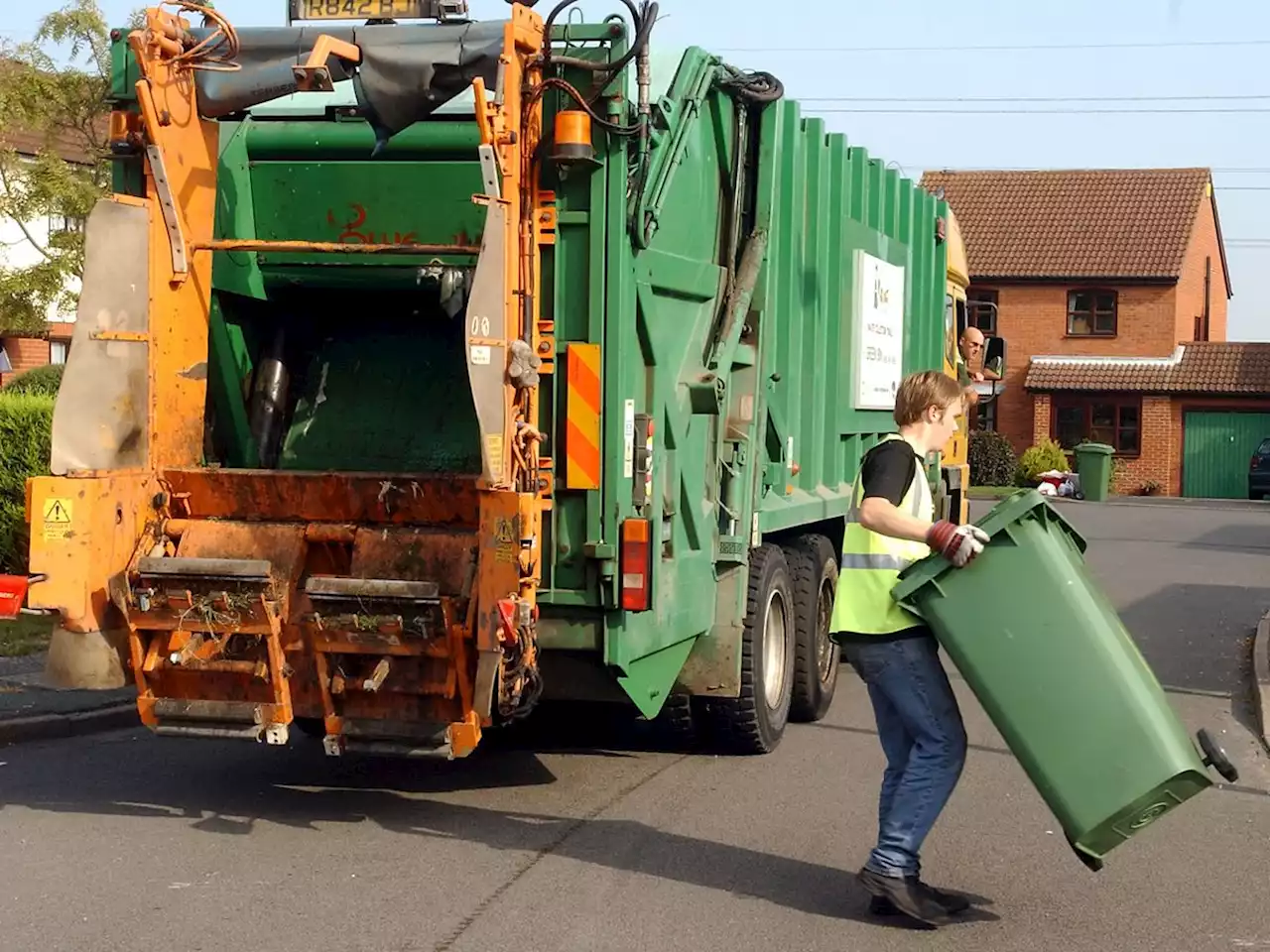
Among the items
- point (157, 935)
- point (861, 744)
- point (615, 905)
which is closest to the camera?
point (157, 935)

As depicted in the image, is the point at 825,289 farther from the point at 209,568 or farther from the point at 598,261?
the point at 209,568

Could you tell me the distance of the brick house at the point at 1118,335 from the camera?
40.2m

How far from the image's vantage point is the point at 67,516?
6.19 m

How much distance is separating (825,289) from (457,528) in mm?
3222

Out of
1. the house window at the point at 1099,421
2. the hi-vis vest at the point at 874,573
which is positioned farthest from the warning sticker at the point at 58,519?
the house window at the point at 1099,421

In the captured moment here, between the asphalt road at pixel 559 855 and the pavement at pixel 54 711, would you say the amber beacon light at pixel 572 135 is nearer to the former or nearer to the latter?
the asphalt road at pixel 559 855

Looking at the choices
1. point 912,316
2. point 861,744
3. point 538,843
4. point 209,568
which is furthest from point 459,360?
point 912,316

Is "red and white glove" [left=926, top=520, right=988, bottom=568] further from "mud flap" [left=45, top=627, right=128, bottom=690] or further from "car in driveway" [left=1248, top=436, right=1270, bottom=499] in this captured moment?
"car in driveway" [left=1248, top=436, right=1270, bottom=499]

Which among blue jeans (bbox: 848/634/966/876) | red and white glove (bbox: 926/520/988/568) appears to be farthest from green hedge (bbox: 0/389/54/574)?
red and white glove (bbox: 926/520/988/568)

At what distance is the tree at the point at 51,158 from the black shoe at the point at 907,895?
16.4 m

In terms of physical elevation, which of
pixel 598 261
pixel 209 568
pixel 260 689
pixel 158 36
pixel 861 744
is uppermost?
pixel 158 36

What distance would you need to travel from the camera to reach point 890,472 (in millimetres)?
5375

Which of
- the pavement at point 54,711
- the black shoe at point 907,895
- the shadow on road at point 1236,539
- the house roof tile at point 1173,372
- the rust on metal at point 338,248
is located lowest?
the shadow on road at point 1236,539

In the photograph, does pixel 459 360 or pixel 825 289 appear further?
pixel 825 289
